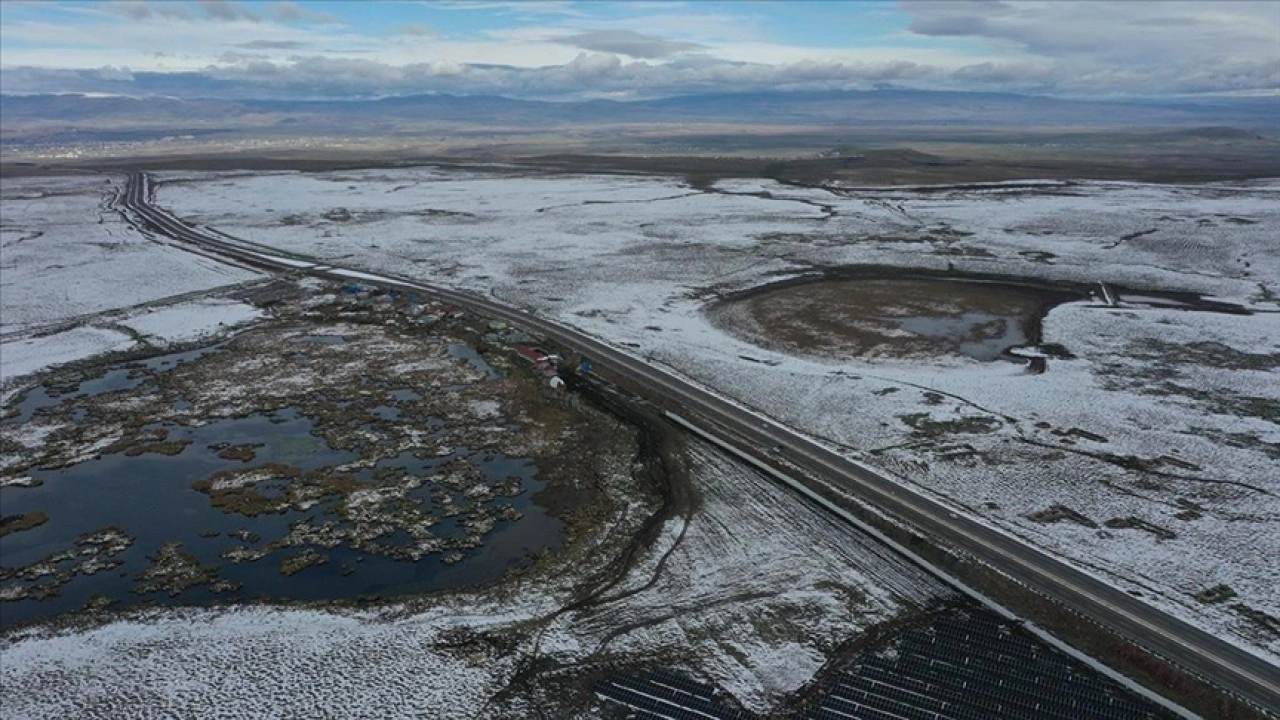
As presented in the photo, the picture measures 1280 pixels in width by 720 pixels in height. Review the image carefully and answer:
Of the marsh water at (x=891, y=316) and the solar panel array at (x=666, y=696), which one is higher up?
the marsh water at (x=891, y=316)

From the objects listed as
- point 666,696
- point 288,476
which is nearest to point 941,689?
point 666,696

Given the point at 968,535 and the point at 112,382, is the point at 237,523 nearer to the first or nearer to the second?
the point at 112,382

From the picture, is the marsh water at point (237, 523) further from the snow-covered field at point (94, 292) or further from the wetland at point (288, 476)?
the snow-covered field at point (94, 292)

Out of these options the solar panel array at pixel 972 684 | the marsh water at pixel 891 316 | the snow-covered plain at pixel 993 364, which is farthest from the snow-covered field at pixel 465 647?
the marsh water at pixel 891 316

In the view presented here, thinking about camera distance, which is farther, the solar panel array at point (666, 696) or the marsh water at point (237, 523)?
the marsh water at point (237, 523)

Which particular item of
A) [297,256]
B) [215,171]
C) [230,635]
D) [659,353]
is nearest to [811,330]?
[659,353]

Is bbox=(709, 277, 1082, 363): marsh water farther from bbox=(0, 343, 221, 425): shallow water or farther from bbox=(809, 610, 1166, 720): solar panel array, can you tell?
bbox=(0, 343, 221, 425): shallow water
